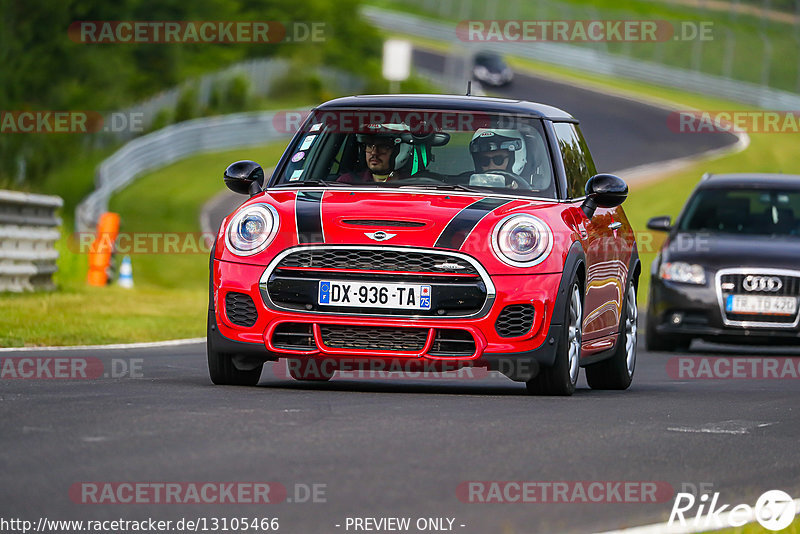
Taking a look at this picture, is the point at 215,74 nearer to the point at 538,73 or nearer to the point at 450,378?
the point at 538,73

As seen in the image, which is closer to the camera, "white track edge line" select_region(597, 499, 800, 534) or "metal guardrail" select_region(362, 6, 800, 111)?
"white track edge line" select_region(597, 499, 800, 534)

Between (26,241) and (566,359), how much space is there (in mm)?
8522

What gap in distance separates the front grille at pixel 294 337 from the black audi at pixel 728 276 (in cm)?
715

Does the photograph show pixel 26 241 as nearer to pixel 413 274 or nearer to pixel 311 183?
pixel 311 183

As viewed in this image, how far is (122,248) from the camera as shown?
28.8m

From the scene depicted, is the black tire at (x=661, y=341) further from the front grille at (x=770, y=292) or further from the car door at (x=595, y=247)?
the car door at (x=595, y=247)

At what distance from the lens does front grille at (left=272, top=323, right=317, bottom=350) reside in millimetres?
9320

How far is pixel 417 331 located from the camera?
923 cm

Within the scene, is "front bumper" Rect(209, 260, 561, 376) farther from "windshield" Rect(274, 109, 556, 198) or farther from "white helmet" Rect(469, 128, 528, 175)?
"white helmet" Rect(469, 128, 528, 175)

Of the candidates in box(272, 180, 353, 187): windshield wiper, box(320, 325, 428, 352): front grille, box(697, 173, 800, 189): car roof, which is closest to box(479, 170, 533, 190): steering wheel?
box(272, 180, 353, 187): windshield wiper
